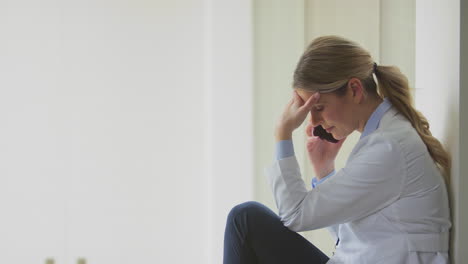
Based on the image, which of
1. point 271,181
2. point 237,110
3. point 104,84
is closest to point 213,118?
point 237,110

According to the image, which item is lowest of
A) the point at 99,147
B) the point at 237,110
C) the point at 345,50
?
the point at 99,147

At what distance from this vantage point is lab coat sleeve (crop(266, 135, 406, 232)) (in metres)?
1.26

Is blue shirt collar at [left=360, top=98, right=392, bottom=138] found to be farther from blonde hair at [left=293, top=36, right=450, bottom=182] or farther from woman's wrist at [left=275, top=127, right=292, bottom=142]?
woman's wrist at [left=275, top=127, right=292, bottom=142]

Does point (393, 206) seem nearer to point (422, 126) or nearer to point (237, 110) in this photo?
point (422, 126)

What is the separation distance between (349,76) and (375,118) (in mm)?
109

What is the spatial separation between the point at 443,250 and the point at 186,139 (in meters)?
1.42

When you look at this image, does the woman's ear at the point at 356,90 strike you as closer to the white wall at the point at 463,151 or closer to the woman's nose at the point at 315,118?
the woman's nose at the point at 315,118

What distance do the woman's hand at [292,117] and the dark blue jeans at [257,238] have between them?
199 mm

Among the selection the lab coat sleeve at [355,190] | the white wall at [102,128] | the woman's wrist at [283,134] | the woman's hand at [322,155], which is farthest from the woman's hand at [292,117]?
the white wall at [102,128]

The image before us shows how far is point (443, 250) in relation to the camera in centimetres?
129

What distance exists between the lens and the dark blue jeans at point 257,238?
4.76 feet

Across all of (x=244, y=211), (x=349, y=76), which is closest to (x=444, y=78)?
(x=349, y=76)

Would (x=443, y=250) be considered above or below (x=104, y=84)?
below

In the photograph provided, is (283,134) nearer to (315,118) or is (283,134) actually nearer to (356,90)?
(315,118)
